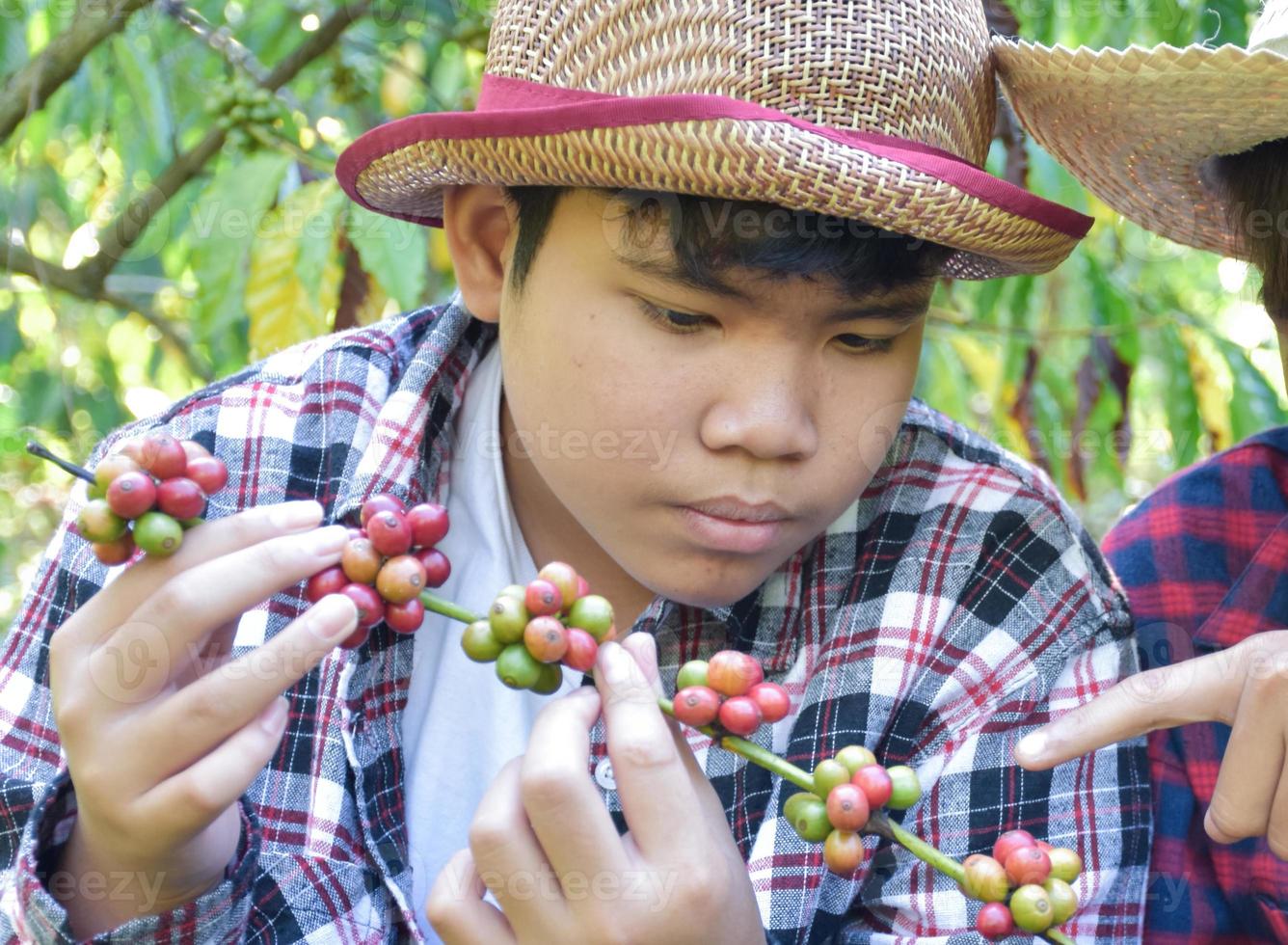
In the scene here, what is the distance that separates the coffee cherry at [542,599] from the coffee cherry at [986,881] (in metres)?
0.41

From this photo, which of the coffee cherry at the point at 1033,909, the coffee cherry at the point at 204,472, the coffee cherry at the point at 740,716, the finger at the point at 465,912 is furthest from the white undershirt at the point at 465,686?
the coffee cherry at the point at 1033,909

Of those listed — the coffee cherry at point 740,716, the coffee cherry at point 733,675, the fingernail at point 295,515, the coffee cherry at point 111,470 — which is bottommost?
the coffee cherry at point 740,716

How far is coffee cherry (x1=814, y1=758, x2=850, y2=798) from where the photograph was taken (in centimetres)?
117

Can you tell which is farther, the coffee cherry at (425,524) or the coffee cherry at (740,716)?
the coffee cherry at (425,524)

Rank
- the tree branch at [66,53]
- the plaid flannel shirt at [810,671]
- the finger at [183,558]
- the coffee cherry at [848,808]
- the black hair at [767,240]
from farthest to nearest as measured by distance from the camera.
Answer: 1. the tree branch at [66,53]
2. the plaid flannel shirt at [810,671]
3. the black hair at [767,240]
4. the finger at [183,558]
5. the coffee cherry at [848,808]

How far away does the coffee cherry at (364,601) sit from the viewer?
1.22m

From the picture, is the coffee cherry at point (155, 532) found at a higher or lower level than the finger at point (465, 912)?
higher

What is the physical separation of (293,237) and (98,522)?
1.10 meters

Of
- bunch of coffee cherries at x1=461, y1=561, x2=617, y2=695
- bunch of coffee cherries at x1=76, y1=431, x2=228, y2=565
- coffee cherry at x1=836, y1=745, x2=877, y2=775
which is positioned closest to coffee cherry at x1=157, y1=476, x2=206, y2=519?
bunch of coffee cherries at x1=76, y1=431, x2=228, y2=565

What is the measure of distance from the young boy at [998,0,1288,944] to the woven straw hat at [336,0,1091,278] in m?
0.17

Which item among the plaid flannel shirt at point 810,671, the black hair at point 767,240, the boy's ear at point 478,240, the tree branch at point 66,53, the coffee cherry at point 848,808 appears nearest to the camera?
the coffee cherry at point 848,808

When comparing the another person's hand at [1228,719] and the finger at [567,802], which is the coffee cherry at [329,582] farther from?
the another person's hand at [1228,719]

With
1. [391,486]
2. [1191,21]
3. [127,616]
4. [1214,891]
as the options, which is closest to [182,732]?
[127,616]

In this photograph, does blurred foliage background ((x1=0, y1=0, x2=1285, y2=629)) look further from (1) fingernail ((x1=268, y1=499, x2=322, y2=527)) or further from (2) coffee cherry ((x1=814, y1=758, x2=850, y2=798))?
(2) coffee cherry ((x1=814, y1=758, x2=850, y2=798))
